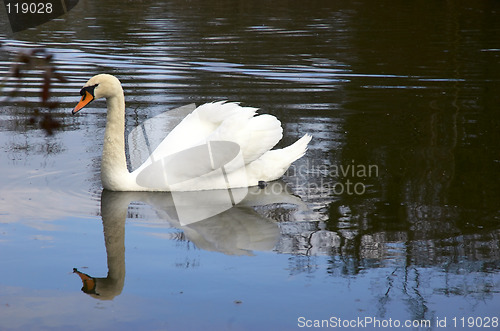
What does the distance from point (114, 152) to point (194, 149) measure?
74 cm

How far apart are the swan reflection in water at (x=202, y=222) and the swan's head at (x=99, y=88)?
0.90 m

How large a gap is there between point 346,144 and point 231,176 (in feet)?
6.73

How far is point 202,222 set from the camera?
22.4ft

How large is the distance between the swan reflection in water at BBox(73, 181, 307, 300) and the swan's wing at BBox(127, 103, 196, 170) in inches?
51.3

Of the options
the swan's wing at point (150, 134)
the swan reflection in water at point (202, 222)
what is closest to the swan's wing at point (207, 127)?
the swan reflection in water at point (202, 222)

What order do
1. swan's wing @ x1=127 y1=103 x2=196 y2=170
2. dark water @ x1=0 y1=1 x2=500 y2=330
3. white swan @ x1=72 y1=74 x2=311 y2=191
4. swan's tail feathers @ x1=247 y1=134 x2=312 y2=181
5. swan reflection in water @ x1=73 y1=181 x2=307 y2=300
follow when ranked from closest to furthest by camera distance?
1. dark water @ x1=0 y1=1 x2=500 y2=330
2. swan reflection in water @ x1=73 y1=181 x2=307 y2=300
3. white swan @ x1=72 y1=74 x2=311 y2=191
4. swan's tail feathers @ x1=247 y1=134 x2=312 y2=181
5. swan's wing @ x1=127 y1=103 x2=196 y2=170

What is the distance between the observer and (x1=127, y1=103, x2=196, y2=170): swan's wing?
895 centimetres

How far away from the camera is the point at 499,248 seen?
618 cm

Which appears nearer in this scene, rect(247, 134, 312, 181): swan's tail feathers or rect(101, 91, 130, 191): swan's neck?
rect(101, 91, 130, 191): swan's neck

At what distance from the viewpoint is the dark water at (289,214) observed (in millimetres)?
5129

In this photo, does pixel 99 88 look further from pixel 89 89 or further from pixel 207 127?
pixel 207 127

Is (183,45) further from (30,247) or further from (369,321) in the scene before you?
(369,321)

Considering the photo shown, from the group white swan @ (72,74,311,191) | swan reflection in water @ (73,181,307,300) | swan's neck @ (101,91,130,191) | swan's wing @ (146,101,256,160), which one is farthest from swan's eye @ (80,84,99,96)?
swan reflection in water @ (73,181,307,300)

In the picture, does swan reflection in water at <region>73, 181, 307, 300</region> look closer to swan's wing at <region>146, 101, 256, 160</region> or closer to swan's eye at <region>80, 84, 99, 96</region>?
swan's wing at <region>146, 101, 256, 160</region>
